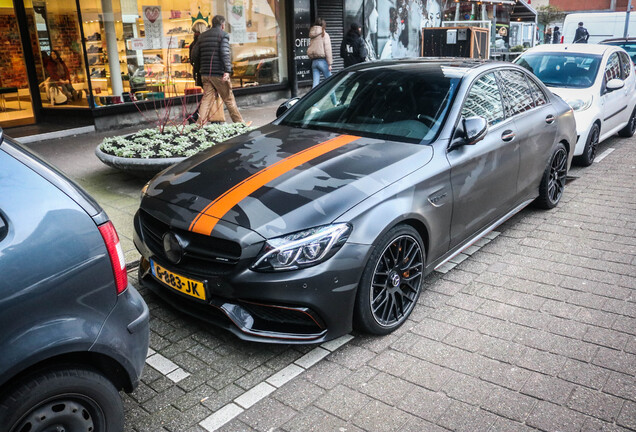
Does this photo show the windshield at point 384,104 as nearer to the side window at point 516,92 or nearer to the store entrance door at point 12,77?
the side window at point 516,92

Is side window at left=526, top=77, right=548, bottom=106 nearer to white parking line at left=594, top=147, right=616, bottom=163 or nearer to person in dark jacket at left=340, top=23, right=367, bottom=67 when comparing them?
white parking line at left=594, top=147, right=616, bottom=163

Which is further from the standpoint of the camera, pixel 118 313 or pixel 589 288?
pixel 589 288

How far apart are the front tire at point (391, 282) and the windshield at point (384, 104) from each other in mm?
880

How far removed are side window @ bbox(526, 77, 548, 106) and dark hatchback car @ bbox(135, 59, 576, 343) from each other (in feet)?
1.37

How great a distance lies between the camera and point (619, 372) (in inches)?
127

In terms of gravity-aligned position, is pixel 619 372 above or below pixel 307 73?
below

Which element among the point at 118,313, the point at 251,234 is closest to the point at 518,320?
the point at 251,234

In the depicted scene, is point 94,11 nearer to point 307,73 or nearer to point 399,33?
point 307,73

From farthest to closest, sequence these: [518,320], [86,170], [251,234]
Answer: [86,170] < [518,320] < [251,234]

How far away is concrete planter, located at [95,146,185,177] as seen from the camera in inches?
239

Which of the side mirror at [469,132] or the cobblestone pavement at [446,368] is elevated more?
the side mirror at [469,132]

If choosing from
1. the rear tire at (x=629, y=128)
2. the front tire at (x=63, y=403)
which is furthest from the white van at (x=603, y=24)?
the front tire at (x=63, y=403)

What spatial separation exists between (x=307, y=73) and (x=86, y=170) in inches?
326

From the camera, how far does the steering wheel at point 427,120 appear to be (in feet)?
13.8
